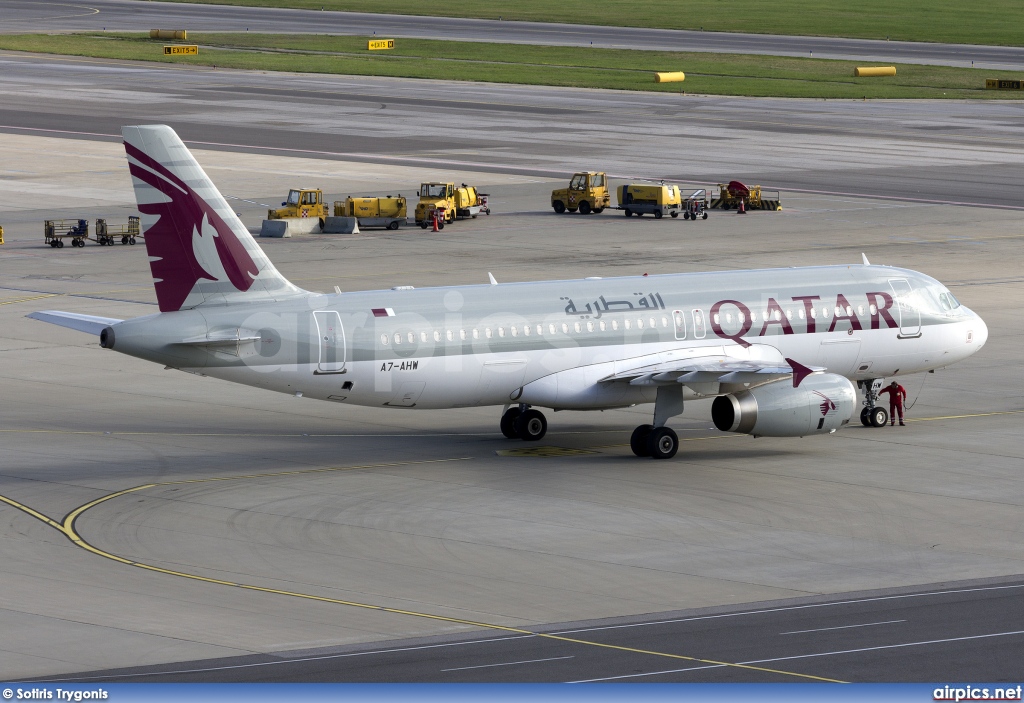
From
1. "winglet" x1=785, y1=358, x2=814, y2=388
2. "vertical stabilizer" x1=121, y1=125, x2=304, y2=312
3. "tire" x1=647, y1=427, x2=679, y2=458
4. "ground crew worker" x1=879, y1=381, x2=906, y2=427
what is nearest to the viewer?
"vertical stabilizer" x1=121, y1=125, x2=304, y2=312

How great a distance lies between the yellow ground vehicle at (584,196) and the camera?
100688mm

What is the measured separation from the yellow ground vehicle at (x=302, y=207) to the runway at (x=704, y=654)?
220 feet

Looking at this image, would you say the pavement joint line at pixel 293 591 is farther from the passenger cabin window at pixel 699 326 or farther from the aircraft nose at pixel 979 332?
the aircraft nose at pixel 979 332

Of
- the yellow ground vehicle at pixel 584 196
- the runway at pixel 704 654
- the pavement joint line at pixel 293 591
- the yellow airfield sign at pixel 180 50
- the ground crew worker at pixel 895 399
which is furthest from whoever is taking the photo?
the yellow airfield sign at pixel 180 50

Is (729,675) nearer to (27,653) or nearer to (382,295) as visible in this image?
(27,653)

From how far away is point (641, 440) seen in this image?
44.2m

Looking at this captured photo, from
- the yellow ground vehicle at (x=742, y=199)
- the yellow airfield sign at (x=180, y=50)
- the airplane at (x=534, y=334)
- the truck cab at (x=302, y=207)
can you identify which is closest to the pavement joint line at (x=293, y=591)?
the airplane at (x=534, y=334)

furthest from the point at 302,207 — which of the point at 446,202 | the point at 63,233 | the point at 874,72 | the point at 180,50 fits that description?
the point at 180,50

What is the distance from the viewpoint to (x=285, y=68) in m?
173

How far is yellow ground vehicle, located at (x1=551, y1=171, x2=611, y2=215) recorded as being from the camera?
100688mm

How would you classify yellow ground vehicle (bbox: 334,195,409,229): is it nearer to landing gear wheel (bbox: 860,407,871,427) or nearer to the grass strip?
landing gear wheel (bbox: 860,407,871,427)

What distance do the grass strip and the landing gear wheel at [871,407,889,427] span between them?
4444 inches

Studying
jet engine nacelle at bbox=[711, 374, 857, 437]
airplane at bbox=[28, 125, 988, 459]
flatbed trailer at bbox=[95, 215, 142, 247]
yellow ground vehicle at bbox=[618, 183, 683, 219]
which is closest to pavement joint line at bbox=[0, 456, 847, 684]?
airplane at bbox=[28, 125, 988, 459]

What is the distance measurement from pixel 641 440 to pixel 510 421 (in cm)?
458
